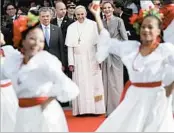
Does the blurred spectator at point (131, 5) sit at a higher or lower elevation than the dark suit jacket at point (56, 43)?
higher

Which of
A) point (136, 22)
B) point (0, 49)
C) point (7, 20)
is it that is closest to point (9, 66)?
point (0, 49)

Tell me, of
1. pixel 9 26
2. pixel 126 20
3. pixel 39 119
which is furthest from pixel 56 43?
pixel 39 119

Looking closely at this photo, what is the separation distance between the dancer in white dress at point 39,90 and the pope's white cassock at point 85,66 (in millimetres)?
3556

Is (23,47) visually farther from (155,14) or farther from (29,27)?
(155,14)

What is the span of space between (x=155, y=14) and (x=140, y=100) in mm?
939

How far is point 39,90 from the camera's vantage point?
526cm

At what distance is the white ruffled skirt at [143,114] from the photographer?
216 inches

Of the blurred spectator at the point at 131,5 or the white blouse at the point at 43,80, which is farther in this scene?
the blurred spectator at the point at 131,5

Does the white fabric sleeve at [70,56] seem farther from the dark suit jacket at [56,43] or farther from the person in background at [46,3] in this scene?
the person in background at [46,3]

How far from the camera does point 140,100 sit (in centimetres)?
558

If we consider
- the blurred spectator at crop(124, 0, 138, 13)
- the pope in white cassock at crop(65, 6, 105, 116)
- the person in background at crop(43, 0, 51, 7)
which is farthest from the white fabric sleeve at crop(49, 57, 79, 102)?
the person in background at crop(43, 0, 51, 7)

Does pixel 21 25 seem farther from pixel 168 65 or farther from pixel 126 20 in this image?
pixel 126 20

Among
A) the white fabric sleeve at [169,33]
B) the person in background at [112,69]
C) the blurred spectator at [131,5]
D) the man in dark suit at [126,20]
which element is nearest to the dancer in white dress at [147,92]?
the white fabric sleeve at [169,33]

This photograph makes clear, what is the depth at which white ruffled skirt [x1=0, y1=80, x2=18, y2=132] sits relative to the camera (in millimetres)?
6258
